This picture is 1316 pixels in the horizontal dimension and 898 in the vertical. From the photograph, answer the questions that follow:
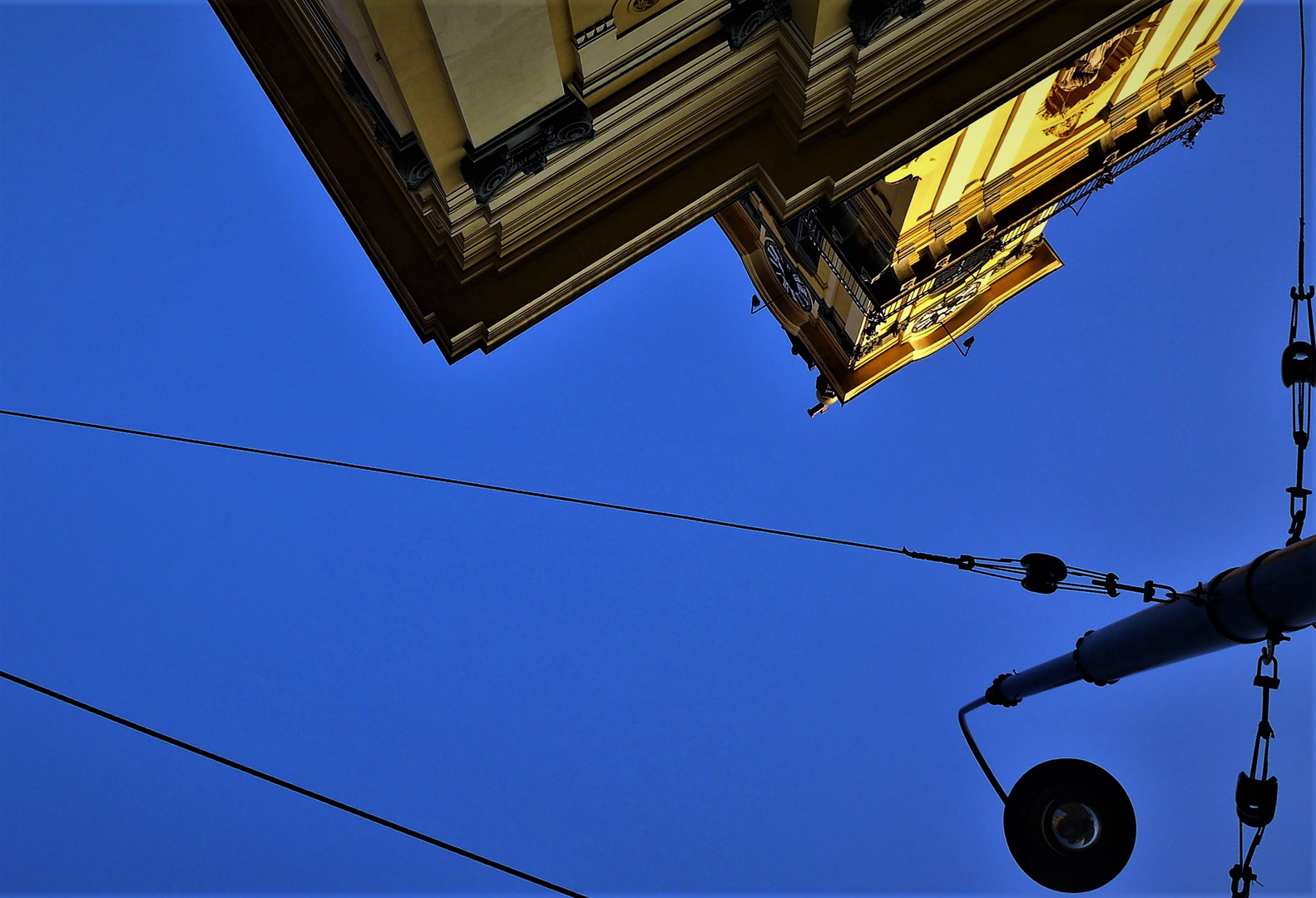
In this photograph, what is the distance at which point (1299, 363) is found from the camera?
285 inches

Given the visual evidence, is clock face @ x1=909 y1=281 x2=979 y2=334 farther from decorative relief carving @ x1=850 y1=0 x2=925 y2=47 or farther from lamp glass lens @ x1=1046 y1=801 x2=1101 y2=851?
lamp glass lens @ x1=1046 y1=801 x2=1101 y2=851

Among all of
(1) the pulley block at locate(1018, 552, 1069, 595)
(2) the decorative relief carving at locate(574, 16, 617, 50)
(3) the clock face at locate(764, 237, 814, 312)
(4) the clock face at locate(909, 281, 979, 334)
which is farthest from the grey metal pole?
(4) the clock face at locate(909, 281, 979, 334)

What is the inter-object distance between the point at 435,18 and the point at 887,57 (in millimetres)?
5068

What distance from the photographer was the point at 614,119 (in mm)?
11344

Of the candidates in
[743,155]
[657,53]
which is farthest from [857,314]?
[657,53]

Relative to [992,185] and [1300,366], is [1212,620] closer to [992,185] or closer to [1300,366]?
[1300,366]

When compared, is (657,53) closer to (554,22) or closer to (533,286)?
(554,22)

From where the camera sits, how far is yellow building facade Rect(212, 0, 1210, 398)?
34.6ft

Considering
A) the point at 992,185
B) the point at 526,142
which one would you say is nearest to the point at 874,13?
the point at 526,142

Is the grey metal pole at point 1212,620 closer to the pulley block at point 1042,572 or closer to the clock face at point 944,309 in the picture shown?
the pulley block at point 1042,572

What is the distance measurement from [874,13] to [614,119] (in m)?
2.87

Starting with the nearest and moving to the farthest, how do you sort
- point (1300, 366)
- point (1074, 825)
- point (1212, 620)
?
point (1212, 620) → point (1074, 825) → point (1300, 366)

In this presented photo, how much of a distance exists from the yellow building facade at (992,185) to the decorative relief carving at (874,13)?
207 inches

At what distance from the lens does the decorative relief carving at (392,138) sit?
10672 mm
